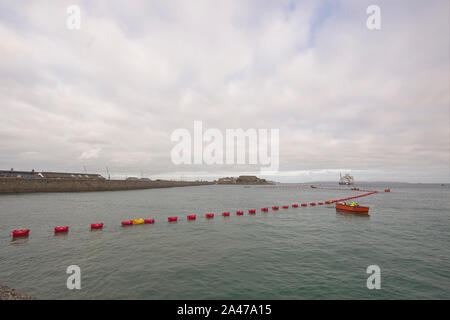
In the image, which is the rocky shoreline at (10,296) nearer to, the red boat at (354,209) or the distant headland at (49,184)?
the red boat at (354,209)

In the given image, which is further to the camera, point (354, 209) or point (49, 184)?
point (49, 184)

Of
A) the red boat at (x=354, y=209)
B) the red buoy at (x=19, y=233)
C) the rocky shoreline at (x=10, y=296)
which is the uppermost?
the rocky shoreline at (x=10, y=296)

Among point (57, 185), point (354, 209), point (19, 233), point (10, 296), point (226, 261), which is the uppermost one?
point (57, 185)

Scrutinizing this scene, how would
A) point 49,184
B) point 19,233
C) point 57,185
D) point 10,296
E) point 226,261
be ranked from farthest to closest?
point 57,185, point 49,184, point 19,233, point 226,261, point 10,296

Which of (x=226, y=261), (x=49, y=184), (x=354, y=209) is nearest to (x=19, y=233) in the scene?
(x=226, y=261)

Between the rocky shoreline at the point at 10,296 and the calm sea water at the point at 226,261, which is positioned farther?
the calm sea water at the point at 226,261

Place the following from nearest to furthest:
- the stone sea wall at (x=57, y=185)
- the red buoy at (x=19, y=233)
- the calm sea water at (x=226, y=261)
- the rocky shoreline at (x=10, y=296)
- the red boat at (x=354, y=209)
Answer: the rocky shoreline at (x=10, y=296) → the calm sea water at (x=226, y=261) → the red buoy at (x=19, y=233) → the red boat at (x=354, y=209) → the stone sea wall at (x=57, y=185)

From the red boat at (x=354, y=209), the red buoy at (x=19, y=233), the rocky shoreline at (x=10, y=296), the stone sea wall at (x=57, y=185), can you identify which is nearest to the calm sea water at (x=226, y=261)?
the red buoy at (x=19, y=233)

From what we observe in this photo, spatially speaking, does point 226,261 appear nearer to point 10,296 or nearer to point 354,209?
point 10,296

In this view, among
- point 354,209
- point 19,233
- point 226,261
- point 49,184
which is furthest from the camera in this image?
point 49,184

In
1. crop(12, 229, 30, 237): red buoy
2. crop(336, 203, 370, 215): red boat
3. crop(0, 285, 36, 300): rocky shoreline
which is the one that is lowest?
crop(336, 203, 370, 215): red boat

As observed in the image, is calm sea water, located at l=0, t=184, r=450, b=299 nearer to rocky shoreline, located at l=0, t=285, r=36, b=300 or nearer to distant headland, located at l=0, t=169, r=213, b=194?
rocky shoreline, located at l=0, t=285, r=36, b=300

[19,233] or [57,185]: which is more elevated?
[57,185]

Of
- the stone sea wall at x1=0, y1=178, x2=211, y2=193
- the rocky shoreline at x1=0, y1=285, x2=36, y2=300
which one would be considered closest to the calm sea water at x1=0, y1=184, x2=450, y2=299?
the rocky shoreline at x1=0, y1=285, x2=36, y2=300
